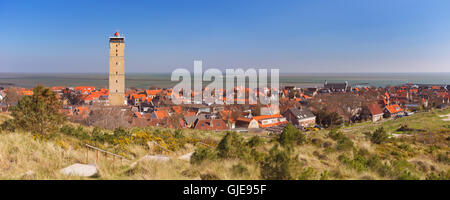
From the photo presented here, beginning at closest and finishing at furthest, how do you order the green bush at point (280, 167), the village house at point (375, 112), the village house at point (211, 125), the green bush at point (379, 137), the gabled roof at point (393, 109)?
the green bush at point (280, 167), the green bush at point (379, 137), the village house at point (211, 125), the village house at point (375, 112), the gabled roof at point (393, 109)

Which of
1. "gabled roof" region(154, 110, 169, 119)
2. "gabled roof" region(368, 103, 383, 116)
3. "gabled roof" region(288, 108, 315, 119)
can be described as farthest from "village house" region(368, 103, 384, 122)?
"gabled roof" region(154, 110, 169, 119)

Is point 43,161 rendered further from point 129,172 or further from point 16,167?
point 129,172

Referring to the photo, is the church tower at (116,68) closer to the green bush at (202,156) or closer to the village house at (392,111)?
the green bush at (202,156)

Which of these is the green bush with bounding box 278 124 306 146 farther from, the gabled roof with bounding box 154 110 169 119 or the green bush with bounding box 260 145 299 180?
the gabled roof with bounding box 154 110 169 119

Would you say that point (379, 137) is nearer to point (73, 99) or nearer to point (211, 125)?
point (211, 125)

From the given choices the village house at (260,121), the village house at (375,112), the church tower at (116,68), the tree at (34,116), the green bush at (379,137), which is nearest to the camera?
the tree at (34,116)

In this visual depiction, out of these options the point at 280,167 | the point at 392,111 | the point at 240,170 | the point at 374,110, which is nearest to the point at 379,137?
the point at 280,167

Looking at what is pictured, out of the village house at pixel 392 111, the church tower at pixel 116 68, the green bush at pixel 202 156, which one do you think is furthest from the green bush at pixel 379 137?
the church tower at pixel 116 68
